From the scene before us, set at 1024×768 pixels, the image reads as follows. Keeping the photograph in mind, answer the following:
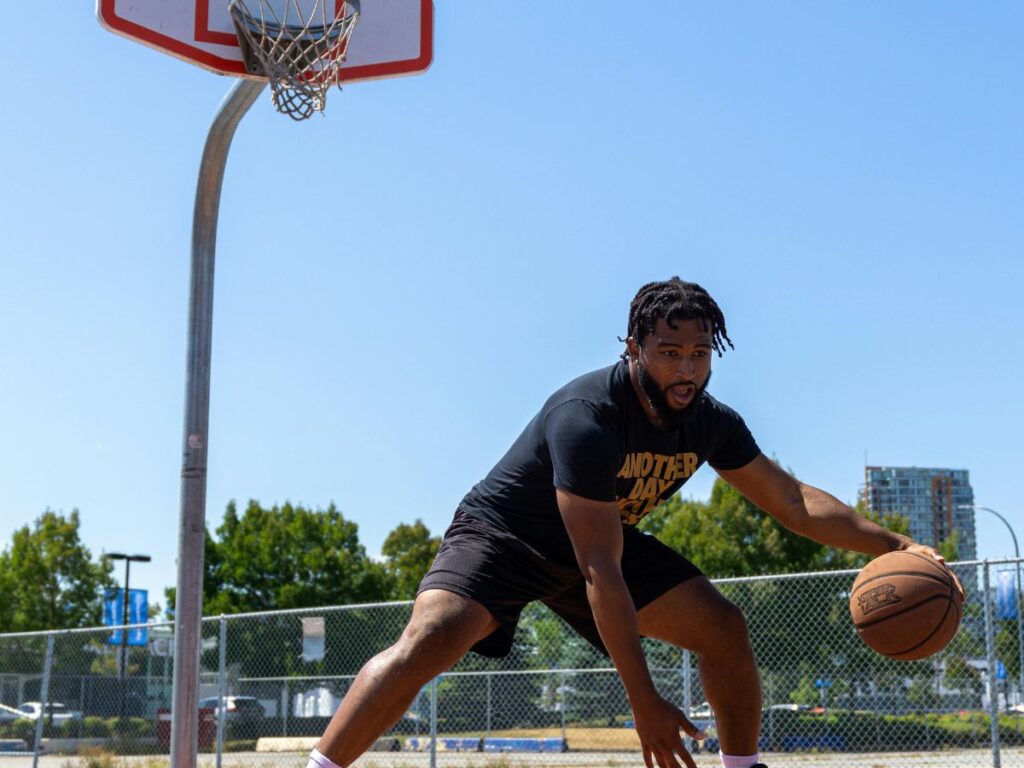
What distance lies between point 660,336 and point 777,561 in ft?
120

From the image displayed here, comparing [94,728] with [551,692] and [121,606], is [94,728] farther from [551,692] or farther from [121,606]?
[121,606]

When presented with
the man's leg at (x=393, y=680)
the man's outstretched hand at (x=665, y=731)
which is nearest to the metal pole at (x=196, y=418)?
the man's leg at (x=393, y=680)

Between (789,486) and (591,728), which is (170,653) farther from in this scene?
(789,486)

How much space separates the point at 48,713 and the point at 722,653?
1474cm

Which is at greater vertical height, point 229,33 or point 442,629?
point 229,33

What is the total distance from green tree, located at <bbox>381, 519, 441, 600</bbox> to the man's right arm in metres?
42.3

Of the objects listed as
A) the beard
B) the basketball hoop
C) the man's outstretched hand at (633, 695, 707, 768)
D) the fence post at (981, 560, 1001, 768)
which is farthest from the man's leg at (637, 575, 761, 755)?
the fence post at (981, 560, 1001, 768)

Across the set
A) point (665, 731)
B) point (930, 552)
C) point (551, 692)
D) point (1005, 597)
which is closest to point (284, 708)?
point (551, 692)

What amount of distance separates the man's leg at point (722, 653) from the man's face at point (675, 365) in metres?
0.77

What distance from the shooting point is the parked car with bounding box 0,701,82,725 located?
16828 millimetres

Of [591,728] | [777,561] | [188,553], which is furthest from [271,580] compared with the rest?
[188,553]

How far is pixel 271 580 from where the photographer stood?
46.4m

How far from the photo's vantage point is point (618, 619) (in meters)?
3.74

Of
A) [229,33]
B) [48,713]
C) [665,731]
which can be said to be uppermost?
[229,33]
